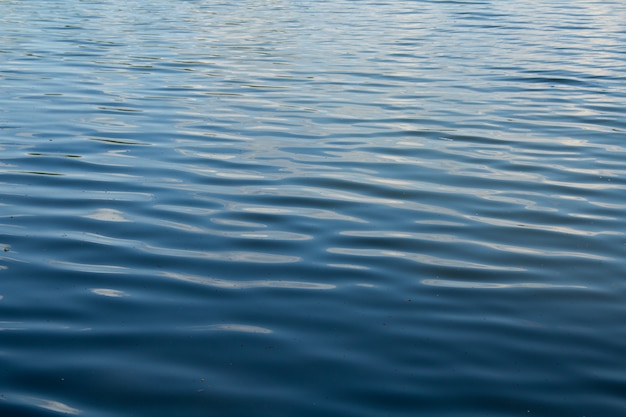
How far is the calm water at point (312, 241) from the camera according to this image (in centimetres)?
470

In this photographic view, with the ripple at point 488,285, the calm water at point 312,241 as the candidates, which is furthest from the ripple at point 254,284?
the ripple at point 488,285

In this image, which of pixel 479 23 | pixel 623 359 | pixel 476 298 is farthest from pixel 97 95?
pixel 479 23

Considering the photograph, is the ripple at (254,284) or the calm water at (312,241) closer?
the calm water at (312,241)

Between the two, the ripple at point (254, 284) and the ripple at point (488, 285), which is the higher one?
the ripple at point (254, 284)

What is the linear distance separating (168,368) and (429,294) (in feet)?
5.87

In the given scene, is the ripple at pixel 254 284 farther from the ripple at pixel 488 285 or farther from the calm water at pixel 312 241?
the ripple at pixel 488 285

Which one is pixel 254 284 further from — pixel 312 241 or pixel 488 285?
pixel 488 285

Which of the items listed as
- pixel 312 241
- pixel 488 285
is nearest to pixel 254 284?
pixel 312 241

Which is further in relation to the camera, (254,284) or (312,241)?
(312,241)

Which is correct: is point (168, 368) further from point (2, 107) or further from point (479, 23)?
point (479, 23)

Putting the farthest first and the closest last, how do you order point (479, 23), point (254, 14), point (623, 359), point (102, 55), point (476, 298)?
point (254, 14)
point (479, 23)
point (102, 55)
point (476, 298)
point (623, 359)

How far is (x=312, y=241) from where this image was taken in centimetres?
681

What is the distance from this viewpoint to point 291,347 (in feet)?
16.7

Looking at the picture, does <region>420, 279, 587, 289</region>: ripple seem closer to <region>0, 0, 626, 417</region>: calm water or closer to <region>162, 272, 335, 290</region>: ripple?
<region>0, 0, 626, 417</region>: calm water
